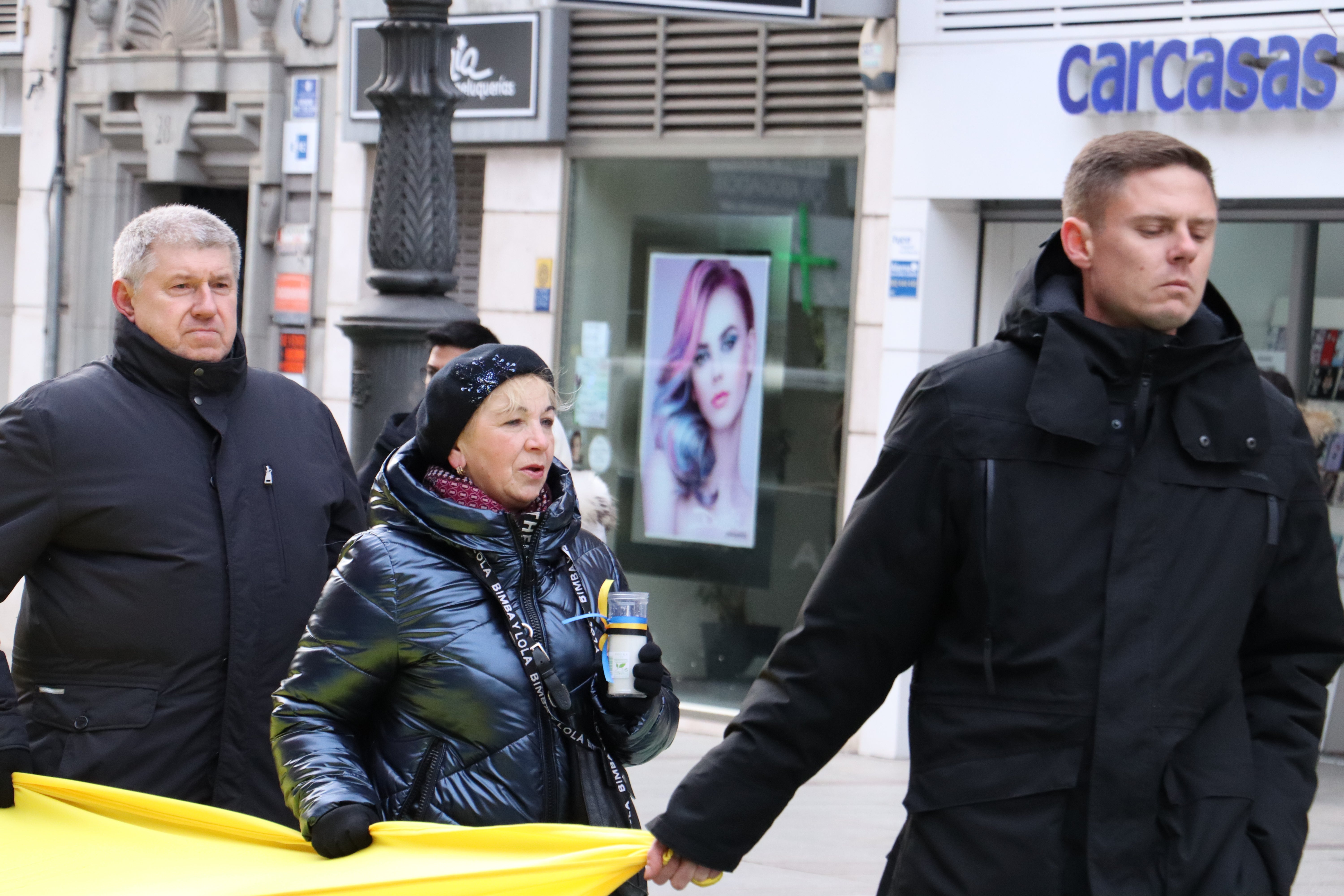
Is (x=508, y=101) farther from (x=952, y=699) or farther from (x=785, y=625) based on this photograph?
(x=952, y=699)

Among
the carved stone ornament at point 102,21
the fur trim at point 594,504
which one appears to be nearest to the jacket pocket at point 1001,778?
the fur trim at point 594,504

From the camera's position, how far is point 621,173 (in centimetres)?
1062

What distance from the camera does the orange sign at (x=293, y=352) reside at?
1212 centimetres

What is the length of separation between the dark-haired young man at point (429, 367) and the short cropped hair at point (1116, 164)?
2973mm

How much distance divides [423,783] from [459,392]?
759mm

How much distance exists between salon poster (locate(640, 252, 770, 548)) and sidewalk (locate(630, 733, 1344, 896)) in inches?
55.3

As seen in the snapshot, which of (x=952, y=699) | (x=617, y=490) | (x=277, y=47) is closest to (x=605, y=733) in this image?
(x=952, y=699)

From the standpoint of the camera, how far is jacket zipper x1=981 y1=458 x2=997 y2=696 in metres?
2.79

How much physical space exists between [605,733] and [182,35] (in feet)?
35.2

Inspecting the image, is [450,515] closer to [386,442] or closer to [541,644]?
[541,644]

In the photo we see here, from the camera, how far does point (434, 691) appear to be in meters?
3.27

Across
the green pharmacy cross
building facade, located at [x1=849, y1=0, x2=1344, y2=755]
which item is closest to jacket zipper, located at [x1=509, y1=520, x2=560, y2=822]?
building facade, located at [x1=849, y1=0, x2=1344, y2=755]

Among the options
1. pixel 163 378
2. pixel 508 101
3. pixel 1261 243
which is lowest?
pixel 163 378

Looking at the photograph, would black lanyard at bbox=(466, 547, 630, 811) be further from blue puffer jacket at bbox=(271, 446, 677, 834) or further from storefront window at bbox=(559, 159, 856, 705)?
storefront window at bbox=(559, 159, 856, 705)
